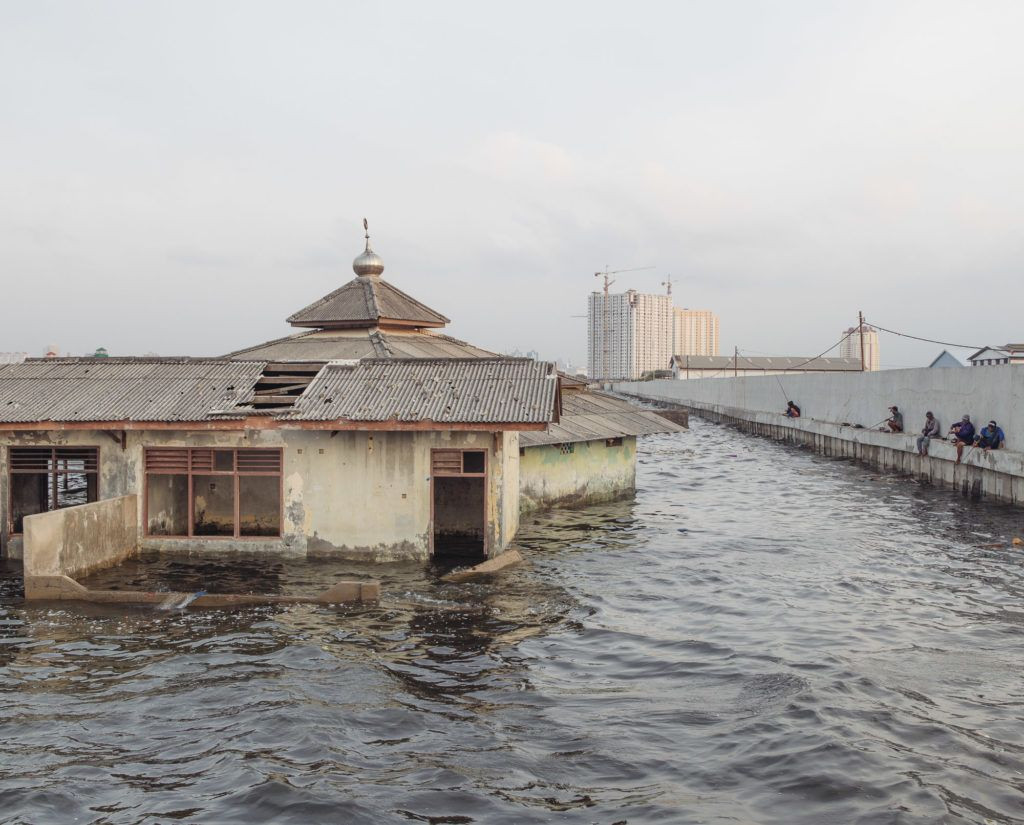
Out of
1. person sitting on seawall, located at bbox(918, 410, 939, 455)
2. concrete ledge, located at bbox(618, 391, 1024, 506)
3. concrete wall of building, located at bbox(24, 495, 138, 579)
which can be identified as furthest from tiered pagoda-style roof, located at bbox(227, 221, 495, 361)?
person sitting on seawall, located at bbox(918, 410, 939, 455)

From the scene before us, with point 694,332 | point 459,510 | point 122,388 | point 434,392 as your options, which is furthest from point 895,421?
point 694,332

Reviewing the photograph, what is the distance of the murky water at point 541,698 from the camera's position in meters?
8.68

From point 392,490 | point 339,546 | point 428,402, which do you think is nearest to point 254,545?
point 339,546

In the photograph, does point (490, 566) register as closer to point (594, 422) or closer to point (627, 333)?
point (594, 422)

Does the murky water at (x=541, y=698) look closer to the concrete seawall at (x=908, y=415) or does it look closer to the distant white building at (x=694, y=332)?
the concrete seawall at (x=908, y=415)

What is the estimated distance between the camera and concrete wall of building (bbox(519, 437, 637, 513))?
24500mm

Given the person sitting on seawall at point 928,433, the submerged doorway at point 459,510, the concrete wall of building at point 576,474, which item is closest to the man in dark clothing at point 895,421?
the person sitting on seawall at point 928,433

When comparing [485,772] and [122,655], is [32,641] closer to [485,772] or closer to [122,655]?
[122,655]

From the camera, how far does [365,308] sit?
25.0 meters

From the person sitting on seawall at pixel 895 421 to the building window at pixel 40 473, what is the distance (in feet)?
98.4

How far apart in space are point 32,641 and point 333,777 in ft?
22.1

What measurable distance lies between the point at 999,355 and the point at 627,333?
123m

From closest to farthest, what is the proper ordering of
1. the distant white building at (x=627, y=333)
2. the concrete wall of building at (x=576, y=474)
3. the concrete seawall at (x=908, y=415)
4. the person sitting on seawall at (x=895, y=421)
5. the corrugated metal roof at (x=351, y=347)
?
the corrugated metal roof at (x=351, y=347)
the concrete wall of building at (x=576, y=474)
the concrete seawall at (x=908, y=415)
the person sitting on seawall at (x=895, y=421)
the distant white building at (x=627, y=333)

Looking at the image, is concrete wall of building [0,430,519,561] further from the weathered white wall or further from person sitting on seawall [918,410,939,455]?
person sitting on seawall [918,410,939,455]
